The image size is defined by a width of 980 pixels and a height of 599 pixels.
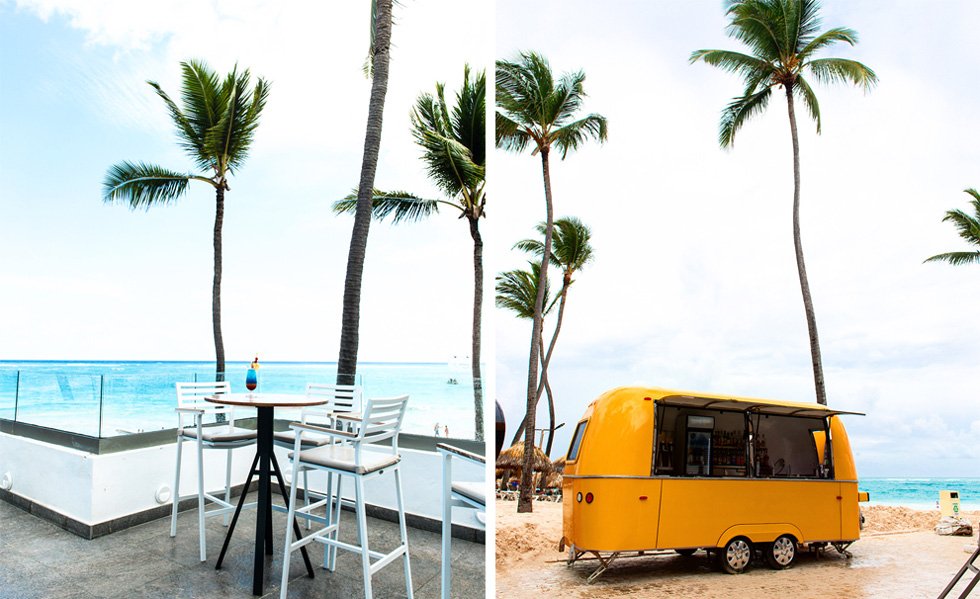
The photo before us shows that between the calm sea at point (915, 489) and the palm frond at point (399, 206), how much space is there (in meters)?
14.3

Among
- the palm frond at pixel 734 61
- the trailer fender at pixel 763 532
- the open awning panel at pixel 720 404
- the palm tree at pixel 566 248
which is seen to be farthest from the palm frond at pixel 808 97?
the trailer fender at pixel 763 532

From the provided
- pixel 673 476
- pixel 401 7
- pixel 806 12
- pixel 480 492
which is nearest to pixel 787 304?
pixel 806 12

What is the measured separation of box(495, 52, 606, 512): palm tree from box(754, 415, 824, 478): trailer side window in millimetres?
4984

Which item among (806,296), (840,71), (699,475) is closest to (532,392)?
(806,296)

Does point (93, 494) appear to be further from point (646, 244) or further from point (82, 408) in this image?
point (646, 244)

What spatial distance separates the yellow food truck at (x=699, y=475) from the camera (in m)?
5.34

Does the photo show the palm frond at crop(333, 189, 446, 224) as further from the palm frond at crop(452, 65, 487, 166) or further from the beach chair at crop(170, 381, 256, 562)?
the beach chair at crop(170, 381, 256, 562)

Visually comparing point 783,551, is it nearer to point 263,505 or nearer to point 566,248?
point 263,505

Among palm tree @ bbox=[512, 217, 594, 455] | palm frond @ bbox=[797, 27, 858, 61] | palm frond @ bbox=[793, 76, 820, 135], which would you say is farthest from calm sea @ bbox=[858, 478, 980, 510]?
palm frond @ bbox=[797, 27, 858, 61]

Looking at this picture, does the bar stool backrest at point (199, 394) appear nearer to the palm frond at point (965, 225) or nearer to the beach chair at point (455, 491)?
the beach chair at point (455, 491)

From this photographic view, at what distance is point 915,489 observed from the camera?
1734 centimetres

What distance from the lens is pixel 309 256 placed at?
19172 mm

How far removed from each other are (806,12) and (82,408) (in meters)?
11.7

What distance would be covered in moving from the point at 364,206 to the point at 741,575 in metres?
5.11
